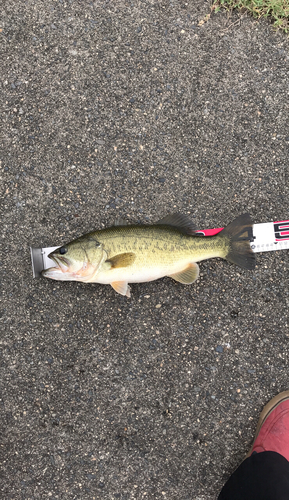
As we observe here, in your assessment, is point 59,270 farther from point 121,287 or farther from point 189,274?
point 189,274

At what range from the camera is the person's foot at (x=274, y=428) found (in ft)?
11.4

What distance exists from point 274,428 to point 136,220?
2678mm

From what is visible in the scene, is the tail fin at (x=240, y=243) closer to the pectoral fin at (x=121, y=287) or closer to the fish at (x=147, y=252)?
the fish at (x=147, y=252)

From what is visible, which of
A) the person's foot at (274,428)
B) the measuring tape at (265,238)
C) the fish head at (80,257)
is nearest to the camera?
the fish head at (80,257)

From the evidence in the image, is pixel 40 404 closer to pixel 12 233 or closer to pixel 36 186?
pixel 12 233

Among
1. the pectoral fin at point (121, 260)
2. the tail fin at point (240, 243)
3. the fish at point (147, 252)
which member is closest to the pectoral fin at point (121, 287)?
the fish at point (147, 252)

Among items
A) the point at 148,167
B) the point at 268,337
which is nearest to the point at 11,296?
the point at 148,167

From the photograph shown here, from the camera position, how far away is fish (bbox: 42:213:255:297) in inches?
128

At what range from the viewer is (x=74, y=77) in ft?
12.4

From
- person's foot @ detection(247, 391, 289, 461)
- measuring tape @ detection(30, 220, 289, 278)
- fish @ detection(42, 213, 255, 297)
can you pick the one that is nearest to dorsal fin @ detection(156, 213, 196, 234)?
fish @ detection(42, 213, 255, 297)

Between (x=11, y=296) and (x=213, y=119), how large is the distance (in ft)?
9.93

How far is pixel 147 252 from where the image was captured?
10.8 ft

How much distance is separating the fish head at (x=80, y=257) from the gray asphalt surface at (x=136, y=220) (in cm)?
44

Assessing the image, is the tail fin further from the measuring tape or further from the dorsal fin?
the dorsal fin
